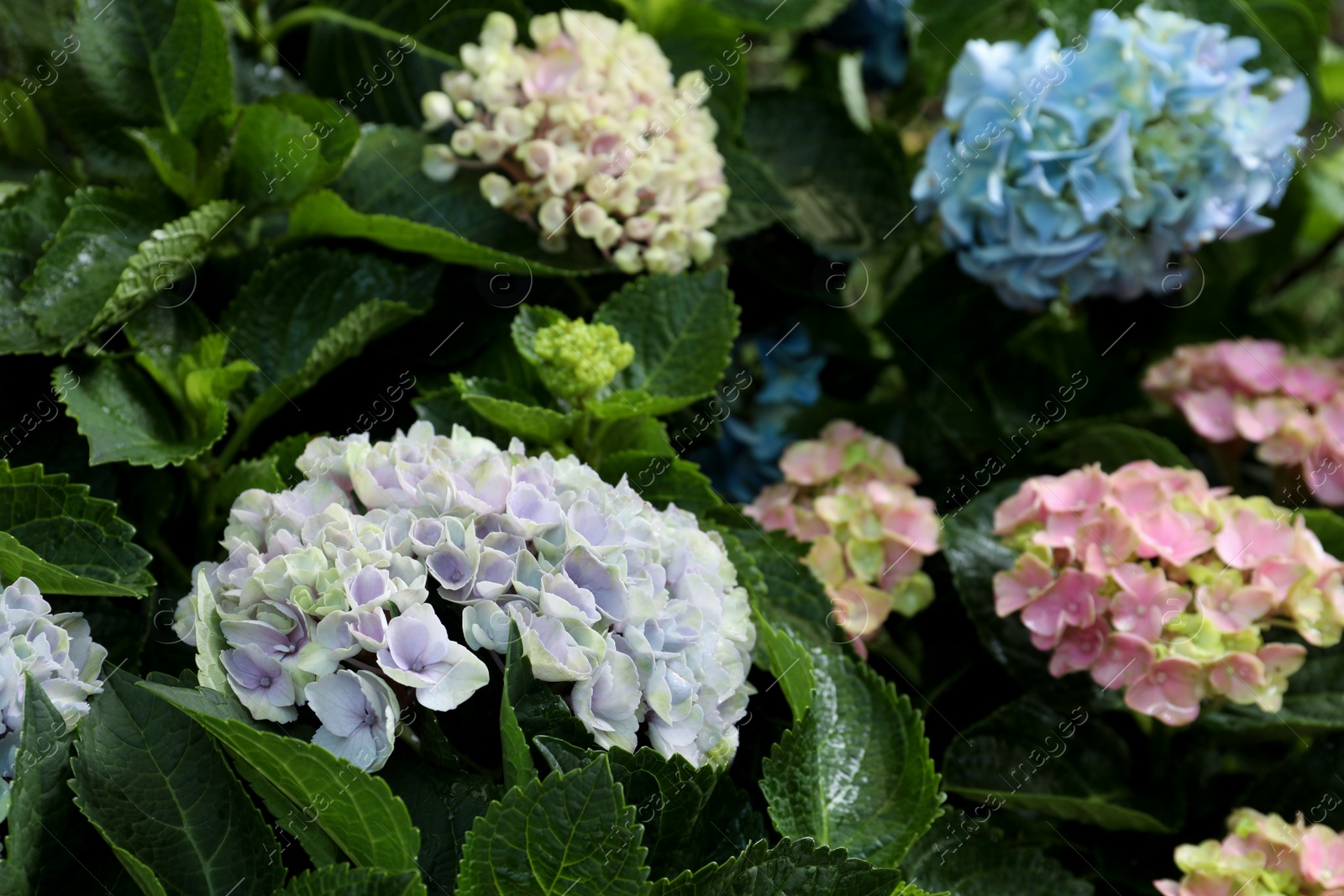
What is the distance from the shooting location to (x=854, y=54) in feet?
4.16

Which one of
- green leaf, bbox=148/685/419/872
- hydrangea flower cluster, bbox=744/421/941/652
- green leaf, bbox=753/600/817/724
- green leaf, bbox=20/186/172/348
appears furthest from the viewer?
hydrangea flower cluster, bbox=744/421/941/652

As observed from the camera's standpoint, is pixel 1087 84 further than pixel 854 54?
No

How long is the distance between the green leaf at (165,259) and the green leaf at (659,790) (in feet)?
1.38

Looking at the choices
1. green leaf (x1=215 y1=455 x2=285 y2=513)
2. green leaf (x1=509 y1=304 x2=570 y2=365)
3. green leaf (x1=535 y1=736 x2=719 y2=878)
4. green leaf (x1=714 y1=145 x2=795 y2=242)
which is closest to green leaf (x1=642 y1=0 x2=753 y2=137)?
green leaf (x1=714 y1=145 x2=795 y2=242)

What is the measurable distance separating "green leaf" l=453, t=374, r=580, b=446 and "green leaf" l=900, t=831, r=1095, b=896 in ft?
1.17

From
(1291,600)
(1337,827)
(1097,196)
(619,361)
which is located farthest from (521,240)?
(1337,827)

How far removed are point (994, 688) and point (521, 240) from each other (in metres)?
0.52

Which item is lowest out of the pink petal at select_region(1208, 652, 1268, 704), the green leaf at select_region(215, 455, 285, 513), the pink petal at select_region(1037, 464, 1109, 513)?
the pink petal at select_region(1208, 652, 1268, 704)

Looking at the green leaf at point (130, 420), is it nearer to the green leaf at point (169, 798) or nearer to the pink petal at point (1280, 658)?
the green leaf at point (169, 798)

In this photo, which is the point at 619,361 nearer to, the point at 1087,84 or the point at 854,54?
the point at 1087,84

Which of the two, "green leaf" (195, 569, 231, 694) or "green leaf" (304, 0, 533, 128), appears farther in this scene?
"green leaf" (304, 0, 533, 128)

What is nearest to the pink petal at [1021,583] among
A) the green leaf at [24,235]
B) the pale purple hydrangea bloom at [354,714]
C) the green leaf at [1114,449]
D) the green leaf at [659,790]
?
the green leaf at [1114,449]

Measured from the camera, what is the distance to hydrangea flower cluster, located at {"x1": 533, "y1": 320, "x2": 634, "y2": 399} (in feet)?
2.40

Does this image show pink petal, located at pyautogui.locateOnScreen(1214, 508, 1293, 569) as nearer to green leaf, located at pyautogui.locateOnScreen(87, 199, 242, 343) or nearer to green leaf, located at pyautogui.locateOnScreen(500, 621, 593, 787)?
green leaf, located at pyautogui.locateOnScreen(500, 621, 593, 787)
